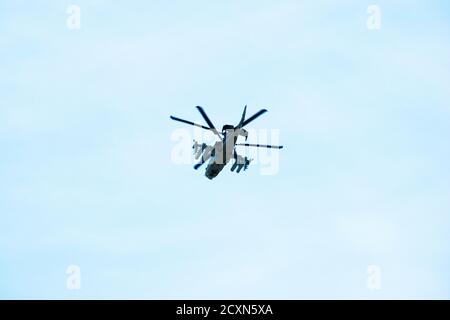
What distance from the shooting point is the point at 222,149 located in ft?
307

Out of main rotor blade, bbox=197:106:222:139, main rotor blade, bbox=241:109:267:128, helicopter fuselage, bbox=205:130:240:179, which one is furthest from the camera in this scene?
helicopter fuselage, bbox=205:130:240:179

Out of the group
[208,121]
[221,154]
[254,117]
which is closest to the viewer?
[254,117]

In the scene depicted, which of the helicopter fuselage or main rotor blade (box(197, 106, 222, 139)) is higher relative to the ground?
main rotor blade (box(197, 106, 222, 139))

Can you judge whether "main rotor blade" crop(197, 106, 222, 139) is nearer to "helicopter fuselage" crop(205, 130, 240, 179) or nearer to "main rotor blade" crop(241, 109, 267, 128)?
"helicopter fuselage" crop(205, 130, 240, 179)

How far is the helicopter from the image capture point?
91.0 metres

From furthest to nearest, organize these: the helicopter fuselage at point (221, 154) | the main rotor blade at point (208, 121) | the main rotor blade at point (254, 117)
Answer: the helicopter fuselage at point (221, 154), the main rotor blade at point (208, 121), the main rotor blade at point (254, 117)

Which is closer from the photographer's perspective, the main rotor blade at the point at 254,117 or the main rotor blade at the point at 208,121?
the main rotor blade at the point at 254,117

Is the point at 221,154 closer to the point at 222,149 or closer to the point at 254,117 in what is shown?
the point at 222,149

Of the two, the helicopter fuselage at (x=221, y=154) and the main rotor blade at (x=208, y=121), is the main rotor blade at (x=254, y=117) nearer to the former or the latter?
the helicopter fuselage at (x=221, y=154)

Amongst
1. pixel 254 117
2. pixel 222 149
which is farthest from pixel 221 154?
pixel 254 117

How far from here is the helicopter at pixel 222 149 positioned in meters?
91.0
